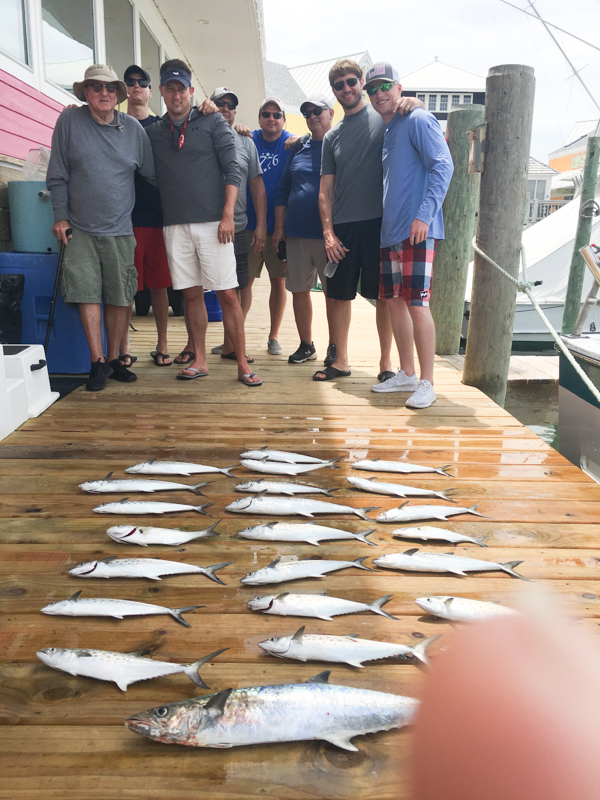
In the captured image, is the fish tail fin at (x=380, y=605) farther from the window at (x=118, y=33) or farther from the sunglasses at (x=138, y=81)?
the window at (x=118, y=33)

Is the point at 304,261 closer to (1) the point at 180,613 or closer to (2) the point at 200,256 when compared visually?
(2) the point at 200,256

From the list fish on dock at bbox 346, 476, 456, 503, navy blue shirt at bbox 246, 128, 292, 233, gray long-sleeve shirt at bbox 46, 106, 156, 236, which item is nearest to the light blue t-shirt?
navy blue shirt at bbox 246, 128, 292, 233

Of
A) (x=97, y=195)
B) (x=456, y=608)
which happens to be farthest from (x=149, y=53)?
(x=456, y=608)

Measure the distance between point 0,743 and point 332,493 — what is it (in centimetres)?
153

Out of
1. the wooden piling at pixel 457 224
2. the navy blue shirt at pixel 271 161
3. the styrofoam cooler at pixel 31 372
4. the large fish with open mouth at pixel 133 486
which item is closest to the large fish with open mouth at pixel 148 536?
the large fish with open mouth at pixel 133 486

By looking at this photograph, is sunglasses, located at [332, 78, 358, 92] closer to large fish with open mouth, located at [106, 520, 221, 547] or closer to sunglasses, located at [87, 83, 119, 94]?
sunglasses, located at [87, 83, 119, 94]

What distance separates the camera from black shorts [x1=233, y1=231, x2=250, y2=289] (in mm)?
4359

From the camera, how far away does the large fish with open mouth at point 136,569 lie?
6.14ft

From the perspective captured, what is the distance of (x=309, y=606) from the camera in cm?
171

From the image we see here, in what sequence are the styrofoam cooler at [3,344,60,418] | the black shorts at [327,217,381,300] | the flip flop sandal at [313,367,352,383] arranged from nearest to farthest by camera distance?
the styrofoam cooler at [3,344,60,418], the black shorts at [327,217,381,300], the flip flop sandal at [313,367,352,383]

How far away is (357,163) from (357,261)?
2.02ft

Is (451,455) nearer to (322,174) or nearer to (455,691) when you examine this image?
(322,174)

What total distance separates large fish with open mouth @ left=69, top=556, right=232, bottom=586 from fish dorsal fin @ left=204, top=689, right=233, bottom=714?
1.97ft

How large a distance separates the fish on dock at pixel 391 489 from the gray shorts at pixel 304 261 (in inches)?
86.9
